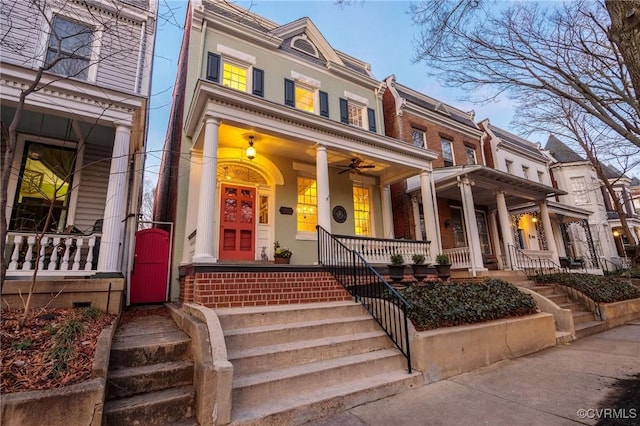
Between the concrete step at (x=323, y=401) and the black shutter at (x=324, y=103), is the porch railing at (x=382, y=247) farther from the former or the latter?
the black shutter at (x=324, y=103)

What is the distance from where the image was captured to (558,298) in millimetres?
8203

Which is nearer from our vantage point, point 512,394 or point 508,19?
point 512,394

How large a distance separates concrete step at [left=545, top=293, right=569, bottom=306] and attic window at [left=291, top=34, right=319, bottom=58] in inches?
420

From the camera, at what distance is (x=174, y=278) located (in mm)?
7215

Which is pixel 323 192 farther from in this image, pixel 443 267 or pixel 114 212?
pixel 114 212

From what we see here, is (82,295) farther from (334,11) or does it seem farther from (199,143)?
(334,11)

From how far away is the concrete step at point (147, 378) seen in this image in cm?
296

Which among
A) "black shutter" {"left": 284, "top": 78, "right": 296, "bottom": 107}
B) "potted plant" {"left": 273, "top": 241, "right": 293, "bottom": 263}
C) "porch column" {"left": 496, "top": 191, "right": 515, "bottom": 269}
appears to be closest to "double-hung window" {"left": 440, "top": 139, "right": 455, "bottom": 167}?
"porch column" {"left": 496, "top": 191, "right": 515, "bottom": 269}

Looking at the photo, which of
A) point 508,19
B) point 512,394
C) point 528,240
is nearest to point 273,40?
point 508,19

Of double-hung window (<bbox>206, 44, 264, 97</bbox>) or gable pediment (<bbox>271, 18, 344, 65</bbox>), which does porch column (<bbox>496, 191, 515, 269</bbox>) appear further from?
double-hung window (<bbox>206, 44, 264, 97</bbox>)

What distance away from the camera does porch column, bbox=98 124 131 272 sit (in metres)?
5.58

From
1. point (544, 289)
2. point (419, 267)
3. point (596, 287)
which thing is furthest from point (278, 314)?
point (596, 287)

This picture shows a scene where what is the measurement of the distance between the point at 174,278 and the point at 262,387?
4990mm

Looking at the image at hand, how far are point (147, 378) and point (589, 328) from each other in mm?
8846
